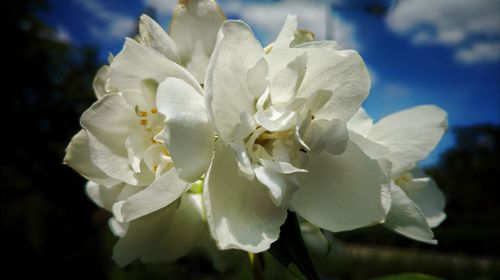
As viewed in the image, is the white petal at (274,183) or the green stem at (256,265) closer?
the white petal at (274,183)

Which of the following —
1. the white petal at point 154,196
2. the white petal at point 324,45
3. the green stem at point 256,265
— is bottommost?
the green stem at point 256,265

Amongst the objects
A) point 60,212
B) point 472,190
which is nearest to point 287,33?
point 60,212

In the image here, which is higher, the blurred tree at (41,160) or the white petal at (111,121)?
the white petal at (111,121)

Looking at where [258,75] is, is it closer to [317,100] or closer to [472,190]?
[317,100]

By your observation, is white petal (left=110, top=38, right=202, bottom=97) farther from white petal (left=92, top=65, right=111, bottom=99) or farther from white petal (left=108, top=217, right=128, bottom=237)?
white petal (left=108, top=217, right=128, bottom=237)

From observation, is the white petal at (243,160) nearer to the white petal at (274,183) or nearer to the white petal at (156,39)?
the white petal at (274,183)

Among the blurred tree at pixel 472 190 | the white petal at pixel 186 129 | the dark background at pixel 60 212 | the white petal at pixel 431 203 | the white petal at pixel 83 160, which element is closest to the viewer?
the white petal at pixel 186 129

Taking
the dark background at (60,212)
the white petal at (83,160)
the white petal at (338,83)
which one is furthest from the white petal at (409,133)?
the dark background at (60,212)
